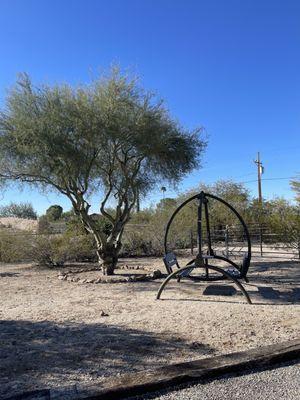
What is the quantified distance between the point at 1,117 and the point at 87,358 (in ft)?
26.5

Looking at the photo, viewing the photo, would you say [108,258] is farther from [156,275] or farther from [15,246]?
[15,246]

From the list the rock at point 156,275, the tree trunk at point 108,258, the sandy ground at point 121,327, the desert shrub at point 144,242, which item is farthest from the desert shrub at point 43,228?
the sandy ground at point 121,327

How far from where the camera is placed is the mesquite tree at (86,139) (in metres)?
11.0

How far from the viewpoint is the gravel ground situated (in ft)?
12.9

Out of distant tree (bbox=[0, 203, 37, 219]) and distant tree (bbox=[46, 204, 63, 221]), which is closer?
distant tree (bbox=[46, 204, 63, 221])

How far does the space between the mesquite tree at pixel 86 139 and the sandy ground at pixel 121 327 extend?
3.03 metres

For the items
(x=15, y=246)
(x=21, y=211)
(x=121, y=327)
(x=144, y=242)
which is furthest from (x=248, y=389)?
(x=21, y=211)

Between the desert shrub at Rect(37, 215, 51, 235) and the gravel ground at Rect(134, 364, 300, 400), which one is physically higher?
the desert shrub at Rect(37, 215, 51, 235)

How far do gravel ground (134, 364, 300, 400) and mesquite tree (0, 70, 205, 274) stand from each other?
7.77 metres

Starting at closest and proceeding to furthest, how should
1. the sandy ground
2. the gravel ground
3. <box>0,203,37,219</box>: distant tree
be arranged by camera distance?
1. the gravel ground
2. the sandy ground
3. <box>0,203,37,219</box>: distant tree

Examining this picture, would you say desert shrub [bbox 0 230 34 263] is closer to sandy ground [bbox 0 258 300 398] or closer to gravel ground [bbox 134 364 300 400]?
sandy ground [bbox 0 258 300 398]

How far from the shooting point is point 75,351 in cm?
542

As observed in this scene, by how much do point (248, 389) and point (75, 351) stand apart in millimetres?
2208

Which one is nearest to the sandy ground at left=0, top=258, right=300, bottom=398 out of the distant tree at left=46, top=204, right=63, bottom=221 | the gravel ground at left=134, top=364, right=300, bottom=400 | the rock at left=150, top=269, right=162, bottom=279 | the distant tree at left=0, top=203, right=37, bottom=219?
the gravel ground at left=134, top=364, right=300, bottom=400
